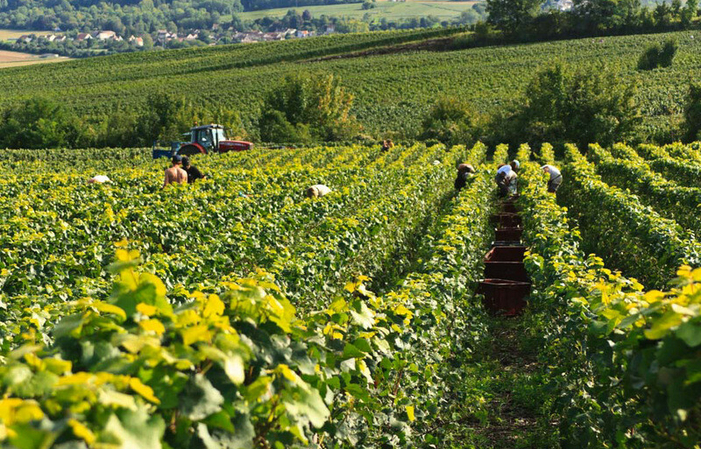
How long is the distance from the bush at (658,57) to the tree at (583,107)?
33425 mm

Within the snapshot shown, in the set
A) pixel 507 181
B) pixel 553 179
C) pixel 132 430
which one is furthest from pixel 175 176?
pixel 132 430

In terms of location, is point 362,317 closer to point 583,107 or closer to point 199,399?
point 199,399

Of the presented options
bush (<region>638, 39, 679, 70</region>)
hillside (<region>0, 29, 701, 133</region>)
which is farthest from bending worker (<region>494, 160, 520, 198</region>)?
bush (<region>638, 39, 679, 70</region>)

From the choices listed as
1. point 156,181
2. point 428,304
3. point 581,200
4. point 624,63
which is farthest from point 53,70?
point 428,304

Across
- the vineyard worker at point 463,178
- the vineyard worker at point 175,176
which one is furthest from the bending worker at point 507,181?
the vineyard worker at point 175,176

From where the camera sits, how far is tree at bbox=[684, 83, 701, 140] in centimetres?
3241

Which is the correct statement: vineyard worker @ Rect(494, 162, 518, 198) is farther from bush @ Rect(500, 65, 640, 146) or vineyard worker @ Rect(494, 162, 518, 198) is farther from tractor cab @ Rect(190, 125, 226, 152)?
tractor cab @ Rect(190, 125, 226, 152)

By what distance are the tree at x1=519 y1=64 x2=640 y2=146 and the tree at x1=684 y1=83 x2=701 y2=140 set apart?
2745 mm

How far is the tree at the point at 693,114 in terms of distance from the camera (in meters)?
32.4

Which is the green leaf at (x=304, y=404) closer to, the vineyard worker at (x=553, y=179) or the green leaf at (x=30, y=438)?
the green leaf at (x=30, y=438)

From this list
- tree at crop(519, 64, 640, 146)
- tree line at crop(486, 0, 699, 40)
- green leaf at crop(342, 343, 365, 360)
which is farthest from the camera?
tree line at crop(486, 0, 699, 40)

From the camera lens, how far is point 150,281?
280 cm

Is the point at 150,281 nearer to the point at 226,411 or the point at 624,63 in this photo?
the point at 226,411

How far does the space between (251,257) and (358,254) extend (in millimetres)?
1571
